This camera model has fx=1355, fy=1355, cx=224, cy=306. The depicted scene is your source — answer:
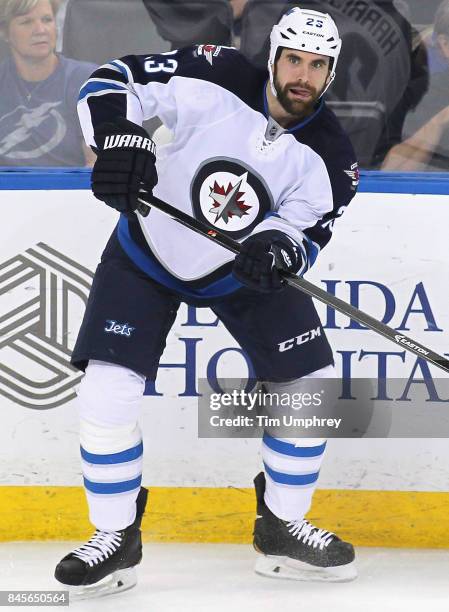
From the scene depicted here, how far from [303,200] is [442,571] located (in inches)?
36.7

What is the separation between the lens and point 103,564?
116 inches

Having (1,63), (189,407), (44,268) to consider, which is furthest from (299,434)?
(1,63)

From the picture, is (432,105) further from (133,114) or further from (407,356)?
(133,114)

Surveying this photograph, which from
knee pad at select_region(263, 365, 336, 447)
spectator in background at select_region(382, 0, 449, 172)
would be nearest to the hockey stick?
knee pad at select_region(263, 365, 336, 447)

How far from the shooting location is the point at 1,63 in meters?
3.43

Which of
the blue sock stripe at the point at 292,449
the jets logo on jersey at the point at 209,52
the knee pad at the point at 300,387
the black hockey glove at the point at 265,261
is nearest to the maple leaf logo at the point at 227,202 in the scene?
the black hockey glove at the point at 265,261

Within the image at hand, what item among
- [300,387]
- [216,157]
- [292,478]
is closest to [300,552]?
[292,478]

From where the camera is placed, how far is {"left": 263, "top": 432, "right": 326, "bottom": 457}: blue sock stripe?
122 inches

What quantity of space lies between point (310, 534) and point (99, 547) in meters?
0.51

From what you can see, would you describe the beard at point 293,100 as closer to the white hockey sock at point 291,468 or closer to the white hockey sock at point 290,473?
the white hockey sock at point 291,468

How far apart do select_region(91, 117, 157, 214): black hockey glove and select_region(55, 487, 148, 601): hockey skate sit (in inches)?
28.1

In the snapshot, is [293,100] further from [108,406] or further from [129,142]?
[108,406]

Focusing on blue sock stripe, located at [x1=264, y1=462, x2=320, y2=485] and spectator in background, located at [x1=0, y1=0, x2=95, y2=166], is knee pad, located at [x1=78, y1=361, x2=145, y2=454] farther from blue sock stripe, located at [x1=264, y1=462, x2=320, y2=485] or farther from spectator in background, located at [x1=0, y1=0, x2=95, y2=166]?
spectator in background, located at [x1=0, y1=0, x2=95, y2=166]

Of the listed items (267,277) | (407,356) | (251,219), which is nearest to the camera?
(267,277)
